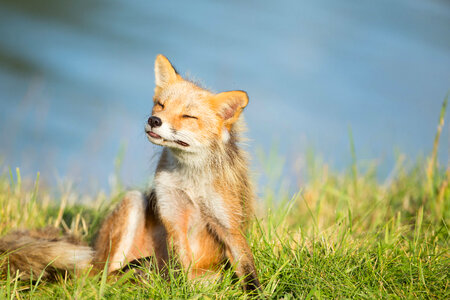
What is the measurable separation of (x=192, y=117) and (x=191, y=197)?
0.73 metres

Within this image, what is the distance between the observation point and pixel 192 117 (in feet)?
13.8

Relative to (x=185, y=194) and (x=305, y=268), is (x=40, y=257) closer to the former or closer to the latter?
(x=185, y=194)

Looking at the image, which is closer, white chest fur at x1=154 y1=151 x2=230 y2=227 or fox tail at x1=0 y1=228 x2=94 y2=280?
fox tail at x1=0 y1=228 x2=94 y2=280

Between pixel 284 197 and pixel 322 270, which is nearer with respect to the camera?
pixel 322 270

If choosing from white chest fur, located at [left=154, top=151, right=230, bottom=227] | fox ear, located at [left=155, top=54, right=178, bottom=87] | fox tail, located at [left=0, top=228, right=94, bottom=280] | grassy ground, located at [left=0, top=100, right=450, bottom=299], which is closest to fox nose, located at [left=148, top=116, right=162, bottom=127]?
white chest fur, located at [left=154, top=151, right=230, bottom=227]

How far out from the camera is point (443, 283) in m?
3.61

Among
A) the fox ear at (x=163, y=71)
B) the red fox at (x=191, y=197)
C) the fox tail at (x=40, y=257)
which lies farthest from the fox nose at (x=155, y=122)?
the fox tail at (x=40, y=257)

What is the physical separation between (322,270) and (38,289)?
7.81 ft

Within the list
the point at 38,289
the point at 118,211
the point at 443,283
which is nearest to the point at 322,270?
the point at 443,283

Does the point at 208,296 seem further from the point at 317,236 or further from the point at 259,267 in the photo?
the point at 317,236

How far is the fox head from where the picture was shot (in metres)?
4.00

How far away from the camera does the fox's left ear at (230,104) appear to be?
4215 mm

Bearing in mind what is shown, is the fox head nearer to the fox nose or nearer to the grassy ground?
the fox nose

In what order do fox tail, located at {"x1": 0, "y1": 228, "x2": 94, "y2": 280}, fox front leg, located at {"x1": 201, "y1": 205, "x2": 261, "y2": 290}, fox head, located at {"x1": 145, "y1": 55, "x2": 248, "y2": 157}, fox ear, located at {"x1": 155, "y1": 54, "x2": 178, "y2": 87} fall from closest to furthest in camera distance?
fox front leg, located at {"x1": 201, "y1": 205, "x2": 261, "y2": 290}, fox head, located at {"x1": 145, "y1": 55, "x2": 248, "y2": 157}, fox tail, located at {"x1": 0, "y1": 228, "x2": 94, "y2": 280}, fox ear, located at {"x1": 155, "y1": 54, "x2": 178, "y2": 87}
